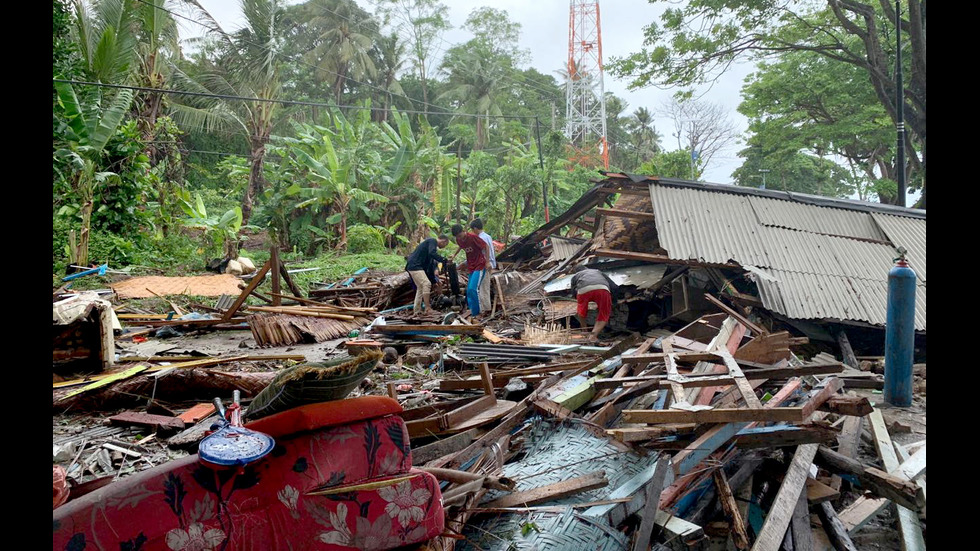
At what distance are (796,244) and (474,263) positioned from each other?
17.8 feet

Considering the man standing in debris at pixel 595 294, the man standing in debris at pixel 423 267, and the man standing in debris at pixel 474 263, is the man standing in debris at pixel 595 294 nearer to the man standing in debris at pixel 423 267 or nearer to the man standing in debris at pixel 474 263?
the man standing in debris at pixel 474 263

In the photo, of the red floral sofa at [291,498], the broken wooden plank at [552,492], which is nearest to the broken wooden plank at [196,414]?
the red floral sofa at [291,498]

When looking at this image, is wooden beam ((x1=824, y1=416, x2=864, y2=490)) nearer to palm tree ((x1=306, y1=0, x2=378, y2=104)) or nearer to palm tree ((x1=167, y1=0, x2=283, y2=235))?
palm tree ((x1=167, y1=0, x2=283, y2=235))

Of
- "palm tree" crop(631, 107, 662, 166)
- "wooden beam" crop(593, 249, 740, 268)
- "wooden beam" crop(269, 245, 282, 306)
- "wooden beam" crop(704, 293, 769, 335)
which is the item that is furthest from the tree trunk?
"palm tree" crop(631, 107, 662, 166)

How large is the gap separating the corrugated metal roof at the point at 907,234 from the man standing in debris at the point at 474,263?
6.99m

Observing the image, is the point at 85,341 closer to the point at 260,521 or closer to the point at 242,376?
the point at 242,376

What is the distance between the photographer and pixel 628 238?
10.8 metres

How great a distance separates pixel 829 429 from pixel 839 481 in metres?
0.64

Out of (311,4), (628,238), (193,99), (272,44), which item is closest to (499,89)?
(311,4)

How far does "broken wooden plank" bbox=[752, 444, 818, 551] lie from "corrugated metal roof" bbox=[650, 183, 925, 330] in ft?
16.5

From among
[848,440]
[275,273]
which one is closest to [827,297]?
[848,440]

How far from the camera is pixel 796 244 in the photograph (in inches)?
370

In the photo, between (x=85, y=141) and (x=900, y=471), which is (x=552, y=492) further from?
(x=85, y=141)

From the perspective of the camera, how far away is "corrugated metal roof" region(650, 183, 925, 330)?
828 cm
